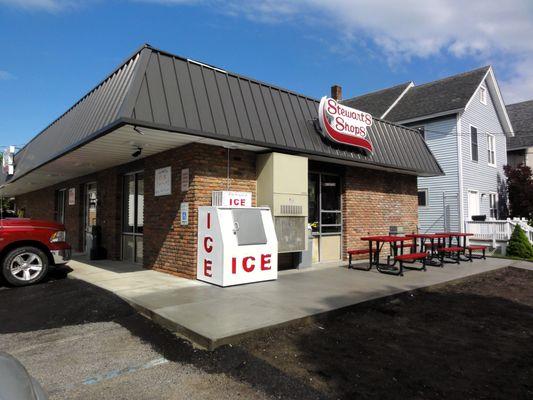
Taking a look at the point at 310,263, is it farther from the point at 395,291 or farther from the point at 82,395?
the point at 82,395

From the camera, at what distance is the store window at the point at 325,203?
423 inches

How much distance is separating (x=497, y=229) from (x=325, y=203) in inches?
354

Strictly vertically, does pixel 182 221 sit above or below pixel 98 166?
below

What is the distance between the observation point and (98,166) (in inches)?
452

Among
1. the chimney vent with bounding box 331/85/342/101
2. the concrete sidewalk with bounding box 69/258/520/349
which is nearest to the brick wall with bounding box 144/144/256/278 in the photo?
the concrete sidewalk with bounding box 69/258/520/349

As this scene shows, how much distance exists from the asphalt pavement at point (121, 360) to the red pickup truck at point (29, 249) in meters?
1.77

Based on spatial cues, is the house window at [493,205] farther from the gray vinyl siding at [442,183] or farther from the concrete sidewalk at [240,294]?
the concrete sidewalk at [240,294]

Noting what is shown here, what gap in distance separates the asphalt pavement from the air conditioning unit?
3.74m

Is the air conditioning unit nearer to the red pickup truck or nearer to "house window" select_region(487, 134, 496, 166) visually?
the red pickup truck

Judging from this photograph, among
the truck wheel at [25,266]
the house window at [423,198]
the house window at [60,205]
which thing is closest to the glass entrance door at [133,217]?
the truck wheel at [25,266]

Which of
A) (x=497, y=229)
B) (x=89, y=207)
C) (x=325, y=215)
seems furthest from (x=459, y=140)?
(x=89, y=207)

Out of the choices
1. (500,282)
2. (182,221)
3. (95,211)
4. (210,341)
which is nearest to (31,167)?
(95,211)

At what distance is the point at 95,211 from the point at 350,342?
10.7 metres

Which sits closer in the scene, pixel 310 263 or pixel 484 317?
pixel 484 317
